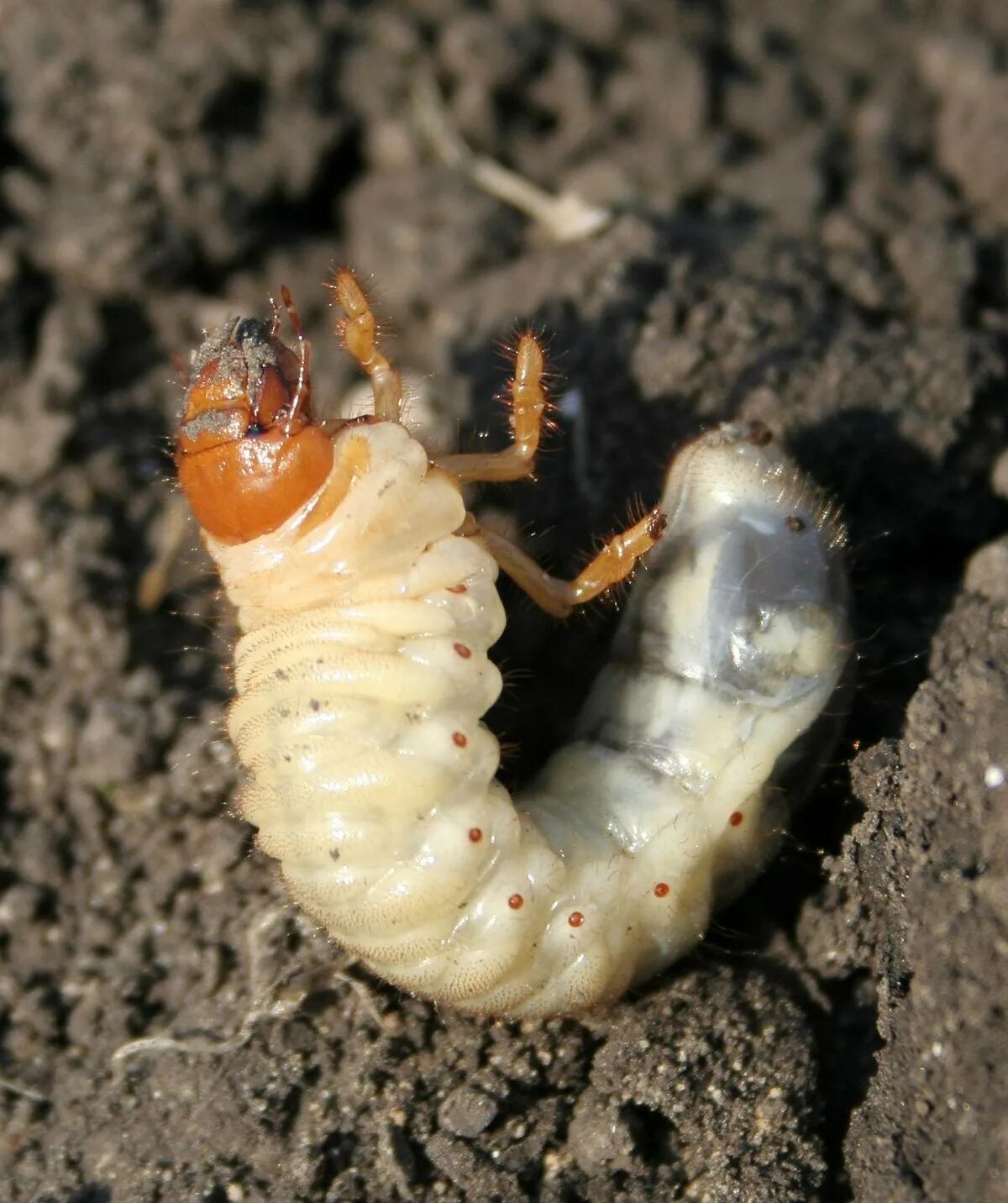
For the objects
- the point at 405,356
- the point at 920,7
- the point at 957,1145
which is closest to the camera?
the point at 957,1145

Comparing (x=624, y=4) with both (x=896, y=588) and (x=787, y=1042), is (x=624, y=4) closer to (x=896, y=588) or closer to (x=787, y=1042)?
(x=896, y=588)

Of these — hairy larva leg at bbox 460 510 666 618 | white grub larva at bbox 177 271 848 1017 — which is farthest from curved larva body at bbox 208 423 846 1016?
hairy larva leg at bbox 460 510 666 618

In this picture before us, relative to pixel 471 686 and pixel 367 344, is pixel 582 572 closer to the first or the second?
pixel 471 686

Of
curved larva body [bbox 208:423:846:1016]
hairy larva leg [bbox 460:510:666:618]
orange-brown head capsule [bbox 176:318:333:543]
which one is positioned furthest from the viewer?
hairy larva leg [bbox 460:510:666:618]

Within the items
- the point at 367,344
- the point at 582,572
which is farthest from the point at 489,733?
the point at 367,344

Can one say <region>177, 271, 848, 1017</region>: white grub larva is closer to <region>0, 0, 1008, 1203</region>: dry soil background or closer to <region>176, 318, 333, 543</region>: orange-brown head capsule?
<region>176, 318, 333, 543</region>: orange-brown head capsule

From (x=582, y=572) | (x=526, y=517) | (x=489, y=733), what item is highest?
(x=582, y=572)

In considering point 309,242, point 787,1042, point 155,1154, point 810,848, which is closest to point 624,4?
point 309,242

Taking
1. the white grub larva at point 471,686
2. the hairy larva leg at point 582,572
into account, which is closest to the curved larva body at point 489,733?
the white grub larva at point 471,686
